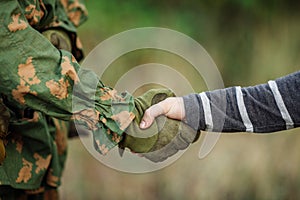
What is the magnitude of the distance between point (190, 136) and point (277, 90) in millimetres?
252

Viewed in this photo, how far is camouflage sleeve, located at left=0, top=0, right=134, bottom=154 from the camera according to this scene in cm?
150

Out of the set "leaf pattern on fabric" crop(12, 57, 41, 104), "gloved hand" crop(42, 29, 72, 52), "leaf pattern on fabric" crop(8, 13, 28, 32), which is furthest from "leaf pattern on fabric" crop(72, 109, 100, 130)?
"gloved hand" crop(42, 29, 72, 52)

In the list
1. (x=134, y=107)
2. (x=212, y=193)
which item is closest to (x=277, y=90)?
(x=134, y=107)

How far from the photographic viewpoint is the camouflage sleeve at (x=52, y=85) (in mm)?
1499

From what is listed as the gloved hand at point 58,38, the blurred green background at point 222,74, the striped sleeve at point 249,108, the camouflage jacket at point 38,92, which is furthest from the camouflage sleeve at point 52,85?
the blurred green background at point 222,74

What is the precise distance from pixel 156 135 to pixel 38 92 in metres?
0.32

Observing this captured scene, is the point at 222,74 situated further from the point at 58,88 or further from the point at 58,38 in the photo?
the point at 58,88

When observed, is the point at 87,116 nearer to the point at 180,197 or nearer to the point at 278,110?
the point at 278,110

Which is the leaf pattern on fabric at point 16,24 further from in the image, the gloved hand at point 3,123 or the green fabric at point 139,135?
the green fabric at point 139,135

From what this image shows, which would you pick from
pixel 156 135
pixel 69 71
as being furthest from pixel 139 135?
pixel 69 71

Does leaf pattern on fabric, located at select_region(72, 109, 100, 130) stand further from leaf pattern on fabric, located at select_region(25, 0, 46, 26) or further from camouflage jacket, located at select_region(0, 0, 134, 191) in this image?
leaf pattern on fabric, located at select_region(25, 0, 46, 26)

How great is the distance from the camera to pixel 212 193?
3375 millimetres

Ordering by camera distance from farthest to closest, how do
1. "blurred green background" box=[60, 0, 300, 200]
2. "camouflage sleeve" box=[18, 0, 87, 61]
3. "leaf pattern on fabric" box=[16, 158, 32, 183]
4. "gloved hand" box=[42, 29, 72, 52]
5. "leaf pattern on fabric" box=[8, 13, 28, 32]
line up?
1. "blurred green background" box=[60, 0, 300, 200]
2. "gloved hand" box=[42, 29, 72, 52]
3. "leaf pattern on fabric" box=[16, 158, 32, 183]
4. "camouflage sleeve" box=[18, 0, 87, 61]
5. "leaf pattern on fabric" box=[8, 13, 28, 32]

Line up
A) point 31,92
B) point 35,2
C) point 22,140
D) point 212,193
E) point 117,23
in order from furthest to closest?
point 117,23 → point 212,193 → point 22,140 → point 35,2 → point 31,92
